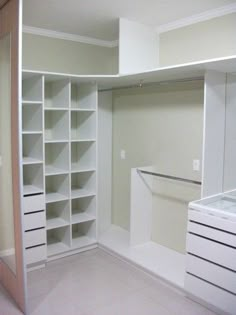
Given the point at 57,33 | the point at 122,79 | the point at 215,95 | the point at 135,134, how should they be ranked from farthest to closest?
the point at 135,134
the point at 57,33
the point at 122,79
the point at 215,95

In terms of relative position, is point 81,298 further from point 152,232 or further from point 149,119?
point 149,119

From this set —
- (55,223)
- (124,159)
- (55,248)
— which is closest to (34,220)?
(55,223)

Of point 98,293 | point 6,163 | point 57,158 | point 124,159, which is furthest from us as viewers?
point 124,159

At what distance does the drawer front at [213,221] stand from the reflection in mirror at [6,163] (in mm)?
1551

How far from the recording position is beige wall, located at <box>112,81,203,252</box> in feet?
11.5

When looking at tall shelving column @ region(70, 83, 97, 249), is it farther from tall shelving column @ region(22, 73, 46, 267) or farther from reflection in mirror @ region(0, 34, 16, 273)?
reflection in mirror @ region(0, 34, 16, 273)

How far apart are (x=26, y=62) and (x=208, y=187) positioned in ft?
7.93

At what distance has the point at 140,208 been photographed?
3.93 m

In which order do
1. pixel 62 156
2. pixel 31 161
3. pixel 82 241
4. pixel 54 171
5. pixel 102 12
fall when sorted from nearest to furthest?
pixel 102 12
pixel 31 161
pixel 54 171
pixel 62 156
pixel 82 241

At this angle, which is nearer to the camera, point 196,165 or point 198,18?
point 198,18

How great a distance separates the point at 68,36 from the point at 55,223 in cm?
225

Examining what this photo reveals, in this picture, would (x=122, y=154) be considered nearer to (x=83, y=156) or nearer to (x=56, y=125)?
(x=83, y=156)

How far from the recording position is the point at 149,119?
4.00 metres

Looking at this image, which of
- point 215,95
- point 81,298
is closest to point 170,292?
point 81,298
